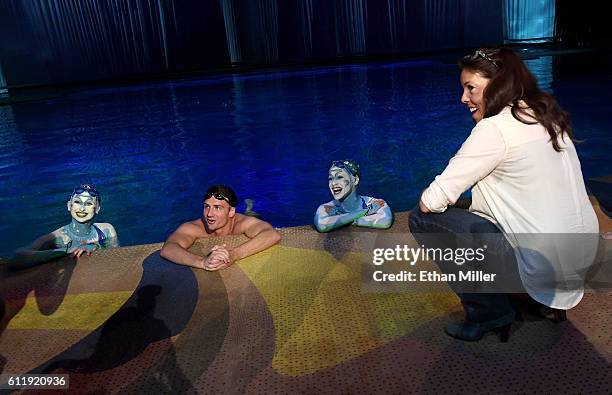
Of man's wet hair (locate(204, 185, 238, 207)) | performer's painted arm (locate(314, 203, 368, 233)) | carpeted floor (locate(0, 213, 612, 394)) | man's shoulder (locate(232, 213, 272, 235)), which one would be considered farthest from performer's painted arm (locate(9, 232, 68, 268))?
performer's painted arm (locate(314, 203, 368, 233))

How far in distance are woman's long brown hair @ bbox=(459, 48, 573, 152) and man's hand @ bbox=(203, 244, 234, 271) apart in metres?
2.22

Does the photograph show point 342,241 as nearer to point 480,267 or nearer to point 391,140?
point 480,267

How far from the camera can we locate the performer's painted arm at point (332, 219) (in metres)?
4.31

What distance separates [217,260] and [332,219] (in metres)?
1.11

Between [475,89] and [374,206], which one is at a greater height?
[475,89]

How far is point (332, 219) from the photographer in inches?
171

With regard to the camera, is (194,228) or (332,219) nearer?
(332,219)

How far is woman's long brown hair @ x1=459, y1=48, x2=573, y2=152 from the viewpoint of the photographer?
2.19 metres

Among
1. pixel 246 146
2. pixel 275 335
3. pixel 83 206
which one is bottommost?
pixel 246 146

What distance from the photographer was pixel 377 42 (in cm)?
3009

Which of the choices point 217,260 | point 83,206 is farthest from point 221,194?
point 83,206

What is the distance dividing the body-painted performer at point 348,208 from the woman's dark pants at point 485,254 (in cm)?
166

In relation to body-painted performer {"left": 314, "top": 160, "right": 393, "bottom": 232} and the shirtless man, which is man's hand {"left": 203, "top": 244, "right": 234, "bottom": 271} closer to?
the shirtless man

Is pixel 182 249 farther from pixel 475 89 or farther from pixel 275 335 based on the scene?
pixel 475 89
